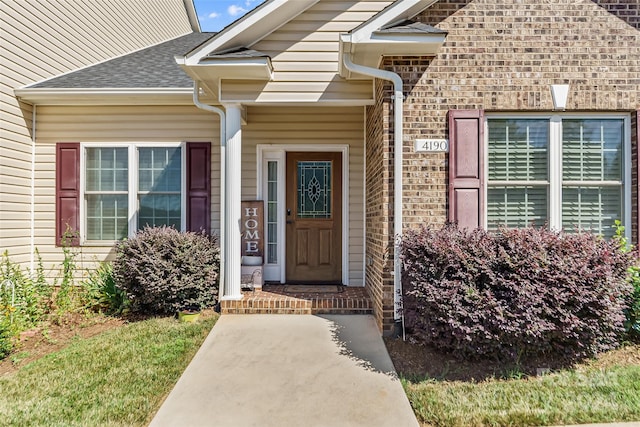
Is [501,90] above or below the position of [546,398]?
above

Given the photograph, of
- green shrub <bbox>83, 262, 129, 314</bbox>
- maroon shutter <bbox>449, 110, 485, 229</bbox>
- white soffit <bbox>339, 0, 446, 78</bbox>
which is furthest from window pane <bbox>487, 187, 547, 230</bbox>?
green shrub <bbox>83, 262, 129, 314</bbox>

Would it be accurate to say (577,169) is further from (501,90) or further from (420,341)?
(420,341)

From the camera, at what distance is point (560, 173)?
4.38m

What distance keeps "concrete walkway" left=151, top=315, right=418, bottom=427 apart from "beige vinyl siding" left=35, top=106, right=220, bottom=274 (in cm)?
291

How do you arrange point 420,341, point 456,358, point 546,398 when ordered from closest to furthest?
point 546,398
point 456,358
point 420,341

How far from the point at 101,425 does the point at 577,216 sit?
16.9 feet

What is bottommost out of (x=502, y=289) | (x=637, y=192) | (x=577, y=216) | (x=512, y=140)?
(x=502, y=289)

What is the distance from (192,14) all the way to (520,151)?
11.9 meters

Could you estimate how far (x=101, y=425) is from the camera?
9.18 feet

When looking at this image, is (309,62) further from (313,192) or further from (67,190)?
(67,190)

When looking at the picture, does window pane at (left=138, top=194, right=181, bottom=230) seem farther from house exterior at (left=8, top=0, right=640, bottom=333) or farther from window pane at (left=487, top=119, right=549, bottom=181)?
window pane at (left=487, top=119, right=549, bottom=181)

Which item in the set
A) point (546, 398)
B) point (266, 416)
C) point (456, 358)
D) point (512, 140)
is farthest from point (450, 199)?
point (266, 416)

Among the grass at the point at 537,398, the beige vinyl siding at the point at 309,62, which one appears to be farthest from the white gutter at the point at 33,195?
the grass at the point at 537,398

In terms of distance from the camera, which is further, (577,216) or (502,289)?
(577,216)
